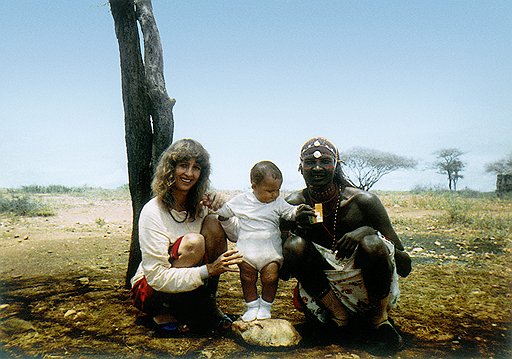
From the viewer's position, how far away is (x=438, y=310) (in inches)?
137

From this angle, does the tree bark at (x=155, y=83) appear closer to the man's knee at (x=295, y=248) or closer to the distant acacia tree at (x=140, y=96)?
the distant acacia tree at (x=140, y=96)

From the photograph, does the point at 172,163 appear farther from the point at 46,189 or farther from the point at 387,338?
the point at 46,189

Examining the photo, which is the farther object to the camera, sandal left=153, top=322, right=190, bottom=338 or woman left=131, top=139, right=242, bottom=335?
sandal left=153, top=322, right=190, bottom=338

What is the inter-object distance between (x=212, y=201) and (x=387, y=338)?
1.54 m

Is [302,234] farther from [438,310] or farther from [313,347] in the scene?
[438,310]

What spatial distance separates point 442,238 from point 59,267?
657 centimetres

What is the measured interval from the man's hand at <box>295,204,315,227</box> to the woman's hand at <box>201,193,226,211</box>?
0.69m

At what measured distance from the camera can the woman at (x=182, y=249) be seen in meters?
2.77

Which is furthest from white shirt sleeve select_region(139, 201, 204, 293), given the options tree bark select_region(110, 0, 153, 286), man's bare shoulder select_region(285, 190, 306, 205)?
tree bark select_region(110, 0, 153, 286)

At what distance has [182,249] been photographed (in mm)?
2822

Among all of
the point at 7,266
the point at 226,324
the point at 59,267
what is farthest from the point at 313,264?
the point at 7,266

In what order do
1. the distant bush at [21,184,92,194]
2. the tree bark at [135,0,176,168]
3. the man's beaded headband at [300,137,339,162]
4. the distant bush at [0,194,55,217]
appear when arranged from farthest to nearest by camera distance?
the distant bush at [21,184,92,194] → the distant bush at [0,194,55,217] → the tree bark at [135,0,176,168] → the man's beaded headband at [300,137,339,162]

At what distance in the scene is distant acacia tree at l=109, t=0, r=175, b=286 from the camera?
407 cm

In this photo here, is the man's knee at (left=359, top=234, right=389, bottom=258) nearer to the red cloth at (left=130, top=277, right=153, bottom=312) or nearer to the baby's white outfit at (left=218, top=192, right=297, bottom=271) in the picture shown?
the baby's white outfit at (left=218, top=192, right=297, bottom=271)
